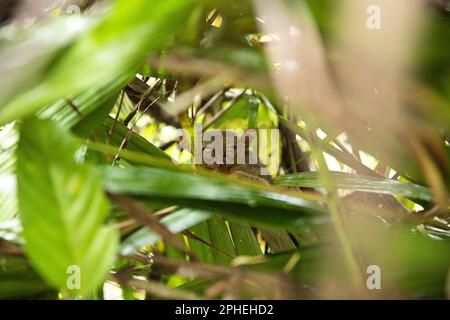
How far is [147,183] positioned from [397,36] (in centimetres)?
16

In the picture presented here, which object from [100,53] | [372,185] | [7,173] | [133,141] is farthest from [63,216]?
[133,141]

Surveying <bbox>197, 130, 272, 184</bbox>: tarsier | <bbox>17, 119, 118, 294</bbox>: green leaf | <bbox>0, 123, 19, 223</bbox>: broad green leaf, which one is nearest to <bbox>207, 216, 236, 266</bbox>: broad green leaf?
<bbox>197, 130, 272, 184</bbox>: tarsier

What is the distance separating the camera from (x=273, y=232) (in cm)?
81

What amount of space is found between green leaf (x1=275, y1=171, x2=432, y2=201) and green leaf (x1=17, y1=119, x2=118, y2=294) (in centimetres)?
23

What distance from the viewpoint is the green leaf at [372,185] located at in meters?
0.47

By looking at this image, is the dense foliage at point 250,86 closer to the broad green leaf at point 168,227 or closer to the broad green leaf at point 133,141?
the broad green leaf at point 168,227

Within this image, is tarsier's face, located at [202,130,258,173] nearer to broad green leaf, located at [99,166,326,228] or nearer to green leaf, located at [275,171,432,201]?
green leaf, located at [275,171,432,201]

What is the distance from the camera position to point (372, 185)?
535 millimetres

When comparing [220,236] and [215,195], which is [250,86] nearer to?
[215,195]

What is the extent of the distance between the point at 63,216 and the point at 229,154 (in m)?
0.47

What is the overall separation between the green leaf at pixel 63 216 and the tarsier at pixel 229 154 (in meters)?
0.43

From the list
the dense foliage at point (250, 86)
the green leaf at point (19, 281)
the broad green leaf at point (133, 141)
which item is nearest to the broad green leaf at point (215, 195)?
the dense foliage at point (250, 86)

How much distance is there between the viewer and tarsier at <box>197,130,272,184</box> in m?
0.76
